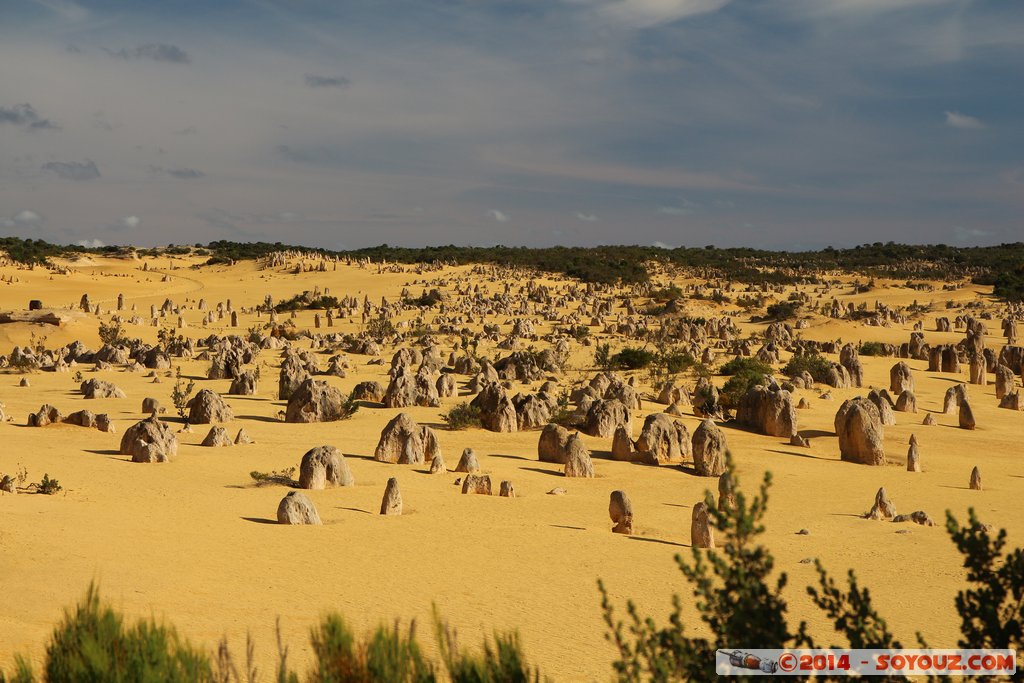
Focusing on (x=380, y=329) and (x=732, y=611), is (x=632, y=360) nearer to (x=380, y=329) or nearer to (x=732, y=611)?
(x=380, y=329)

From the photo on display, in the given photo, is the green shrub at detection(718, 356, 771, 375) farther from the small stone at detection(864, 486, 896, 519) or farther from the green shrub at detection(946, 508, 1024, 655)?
the green shrub at detection(946, 508, 1024, 655)

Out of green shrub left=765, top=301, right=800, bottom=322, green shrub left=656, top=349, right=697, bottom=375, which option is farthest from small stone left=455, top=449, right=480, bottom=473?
green shrub left=765, top=301, right=800, bottom=322

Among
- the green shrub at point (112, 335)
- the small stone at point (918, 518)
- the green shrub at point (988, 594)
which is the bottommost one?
the small stone at point (918, 518)

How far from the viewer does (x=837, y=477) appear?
18.0m

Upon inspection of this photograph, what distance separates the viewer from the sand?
32.5ft

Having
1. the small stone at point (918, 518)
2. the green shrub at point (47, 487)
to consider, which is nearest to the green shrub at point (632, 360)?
the small stone at point (918, 518)

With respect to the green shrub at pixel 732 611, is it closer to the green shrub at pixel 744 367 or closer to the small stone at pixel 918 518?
the small stone at pixel 918 518

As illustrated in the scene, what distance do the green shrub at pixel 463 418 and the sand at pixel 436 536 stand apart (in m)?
0.28

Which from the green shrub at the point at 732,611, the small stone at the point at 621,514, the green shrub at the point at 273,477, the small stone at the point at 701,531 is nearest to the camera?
the green shrub at the point at 732,611

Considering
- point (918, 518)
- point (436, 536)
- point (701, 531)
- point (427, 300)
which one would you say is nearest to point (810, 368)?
point (918, 518)

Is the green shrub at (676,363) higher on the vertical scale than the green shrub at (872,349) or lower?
lower

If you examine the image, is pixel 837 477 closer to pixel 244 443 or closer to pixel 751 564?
pixel 244 443

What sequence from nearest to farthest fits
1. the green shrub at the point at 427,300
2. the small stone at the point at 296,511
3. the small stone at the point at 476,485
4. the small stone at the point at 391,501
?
the small stone at the point at 296,511 < the small stone at the point at 391,501 < the small stone at the point at 476,485 < the green shrub at the point at 427,300

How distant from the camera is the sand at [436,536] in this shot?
991cm
